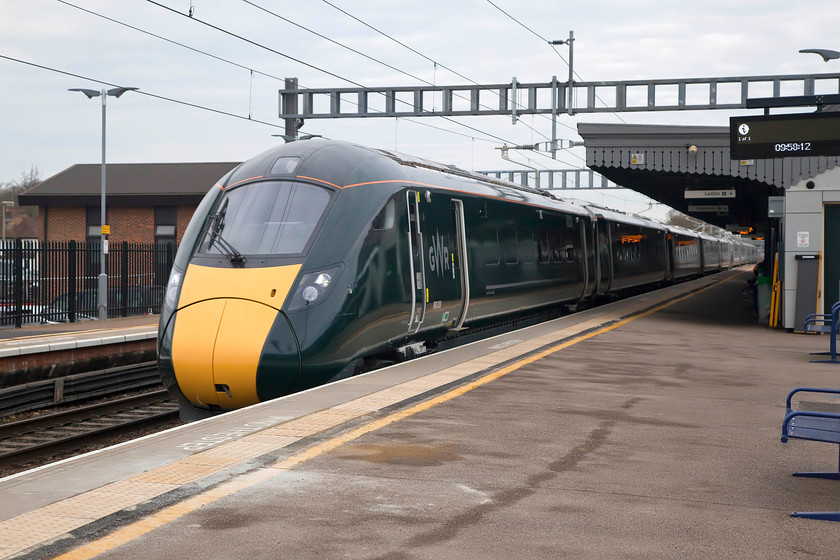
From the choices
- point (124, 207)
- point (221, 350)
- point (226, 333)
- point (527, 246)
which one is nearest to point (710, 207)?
point (527, 246)

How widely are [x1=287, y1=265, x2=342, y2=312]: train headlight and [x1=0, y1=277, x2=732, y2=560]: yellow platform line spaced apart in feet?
4.21

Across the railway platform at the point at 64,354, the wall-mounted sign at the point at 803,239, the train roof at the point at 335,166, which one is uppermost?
the train roof at the point at 335,166

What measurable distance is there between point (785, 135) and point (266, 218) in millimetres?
9505

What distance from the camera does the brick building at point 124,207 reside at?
39719 mm

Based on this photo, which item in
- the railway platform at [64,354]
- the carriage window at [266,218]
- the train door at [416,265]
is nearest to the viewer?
the carriage window at [266,218]

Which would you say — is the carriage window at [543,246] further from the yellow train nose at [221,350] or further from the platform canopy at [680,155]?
the yellow train nose at [221,350]

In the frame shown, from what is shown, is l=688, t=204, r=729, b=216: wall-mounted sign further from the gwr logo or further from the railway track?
the railway track

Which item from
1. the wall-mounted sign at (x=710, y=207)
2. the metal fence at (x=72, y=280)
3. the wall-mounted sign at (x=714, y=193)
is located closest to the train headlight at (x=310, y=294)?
the metal fence at (x=72, y=280)

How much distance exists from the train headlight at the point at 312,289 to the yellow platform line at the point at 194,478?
1283mm

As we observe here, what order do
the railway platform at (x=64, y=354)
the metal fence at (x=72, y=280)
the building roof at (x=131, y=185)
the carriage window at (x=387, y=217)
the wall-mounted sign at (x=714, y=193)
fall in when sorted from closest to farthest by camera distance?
the carriage window at (x=387, y=217) < the railway platform at (x=64, y=354) < the metal fence at (x=72, y=280) < the wall-mounted sign at (x=714, y=193) < the building roof at (x=131, y=185)

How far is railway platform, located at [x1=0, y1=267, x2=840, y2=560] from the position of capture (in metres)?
4.39

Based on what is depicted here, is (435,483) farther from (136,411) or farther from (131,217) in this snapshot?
(131,217)

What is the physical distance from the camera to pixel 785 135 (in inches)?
599

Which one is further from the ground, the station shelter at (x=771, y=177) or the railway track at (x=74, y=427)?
the station shelter at (x=771, y=177)
